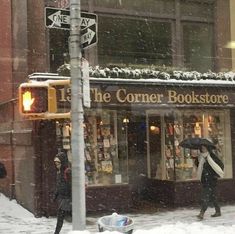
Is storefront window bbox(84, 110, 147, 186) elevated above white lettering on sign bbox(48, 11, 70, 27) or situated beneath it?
situated beneath

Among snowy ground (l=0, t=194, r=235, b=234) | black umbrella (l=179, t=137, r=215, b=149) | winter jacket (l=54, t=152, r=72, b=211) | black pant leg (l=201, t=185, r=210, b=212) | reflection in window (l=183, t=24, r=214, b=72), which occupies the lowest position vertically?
snowy ground (l=0, t=194, r=235, b=234)

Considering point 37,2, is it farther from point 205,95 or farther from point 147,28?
point 205,95

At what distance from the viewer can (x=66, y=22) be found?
8.32 m

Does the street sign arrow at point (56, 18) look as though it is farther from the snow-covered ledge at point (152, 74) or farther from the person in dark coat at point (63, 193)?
the snow-covered ledge at point (152, 74)

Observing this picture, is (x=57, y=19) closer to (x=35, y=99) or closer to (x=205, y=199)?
(x=35, y=99)

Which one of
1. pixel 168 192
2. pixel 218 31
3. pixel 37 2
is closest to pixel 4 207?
pixel 168 192

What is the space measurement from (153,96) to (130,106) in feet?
2.03

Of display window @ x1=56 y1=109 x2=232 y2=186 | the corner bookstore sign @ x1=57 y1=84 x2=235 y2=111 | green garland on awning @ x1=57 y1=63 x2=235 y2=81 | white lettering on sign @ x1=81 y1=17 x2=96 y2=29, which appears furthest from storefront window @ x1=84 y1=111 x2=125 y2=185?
white lettering on sign @ x1=81 y1=17 x2=96 y2=29

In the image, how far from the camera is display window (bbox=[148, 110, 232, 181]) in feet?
48.0

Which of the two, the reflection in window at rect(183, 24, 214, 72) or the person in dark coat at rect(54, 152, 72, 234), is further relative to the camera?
the reflection in window at rect(183, 24, 214, 72)

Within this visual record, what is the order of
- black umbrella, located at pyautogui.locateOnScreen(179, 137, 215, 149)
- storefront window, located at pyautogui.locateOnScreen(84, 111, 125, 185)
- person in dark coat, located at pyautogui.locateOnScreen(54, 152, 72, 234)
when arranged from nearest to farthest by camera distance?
person in dark coat, located at pyautogui.locateOnScreen(54, 152, 72, 234)
black umbrella, located at pyautogui.locateOnScreen(179, 137, 215, 149)
storefront window, located at pyautogui.locateOnScreen(84, 111, 125, 185)

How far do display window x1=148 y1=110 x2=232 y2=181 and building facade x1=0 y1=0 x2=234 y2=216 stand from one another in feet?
0.09

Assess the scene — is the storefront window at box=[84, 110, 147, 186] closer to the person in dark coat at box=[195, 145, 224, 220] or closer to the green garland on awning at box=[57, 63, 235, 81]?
the green garland on awning at box=[57, 63, 235, 81]

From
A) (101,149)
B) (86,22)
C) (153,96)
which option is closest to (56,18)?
(86,22)
